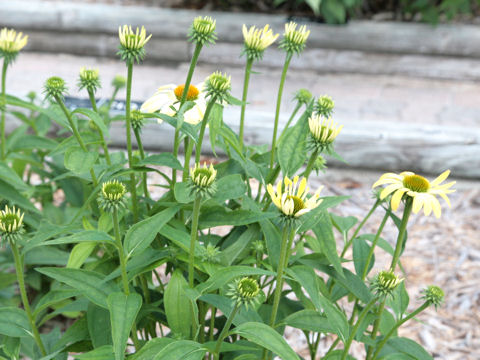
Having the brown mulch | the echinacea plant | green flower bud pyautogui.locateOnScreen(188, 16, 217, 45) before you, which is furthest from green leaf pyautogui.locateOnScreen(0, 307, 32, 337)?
the brown mulch

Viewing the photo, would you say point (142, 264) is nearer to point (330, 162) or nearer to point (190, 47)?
point (330, 162)

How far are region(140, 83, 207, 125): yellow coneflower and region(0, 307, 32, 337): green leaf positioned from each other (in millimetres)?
395

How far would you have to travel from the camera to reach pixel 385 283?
88cm

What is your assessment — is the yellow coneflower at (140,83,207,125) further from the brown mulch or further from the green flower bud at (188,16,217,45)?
the brown mulch

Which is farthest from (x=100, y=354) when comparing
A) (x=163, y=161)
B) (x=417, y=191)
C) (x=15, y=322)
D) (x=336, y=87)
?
(x=336, y=87)

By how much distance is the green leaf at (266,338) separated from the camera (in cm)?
78

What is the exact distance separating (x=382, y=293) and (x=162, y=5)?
309 centimetres

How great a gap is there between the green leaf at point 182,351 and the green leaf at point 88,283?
0.14 meters

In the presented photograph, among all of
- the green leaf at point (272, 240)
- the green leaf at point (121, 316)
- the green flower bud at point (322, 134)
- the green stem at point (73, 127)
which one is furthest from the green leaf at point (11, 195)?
the green flower bud at point (322, 134)

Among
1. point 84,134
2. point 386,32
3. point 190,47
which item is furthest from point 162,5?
point 84,134

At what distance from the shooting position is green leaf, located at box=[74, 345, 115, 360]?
2.89 feet

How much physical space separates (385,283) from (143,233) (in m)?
0.36

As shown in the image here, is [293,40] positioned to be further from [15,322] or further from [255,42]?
[15,322]

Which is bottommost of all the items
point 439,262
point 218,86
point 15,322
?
point 439,262
